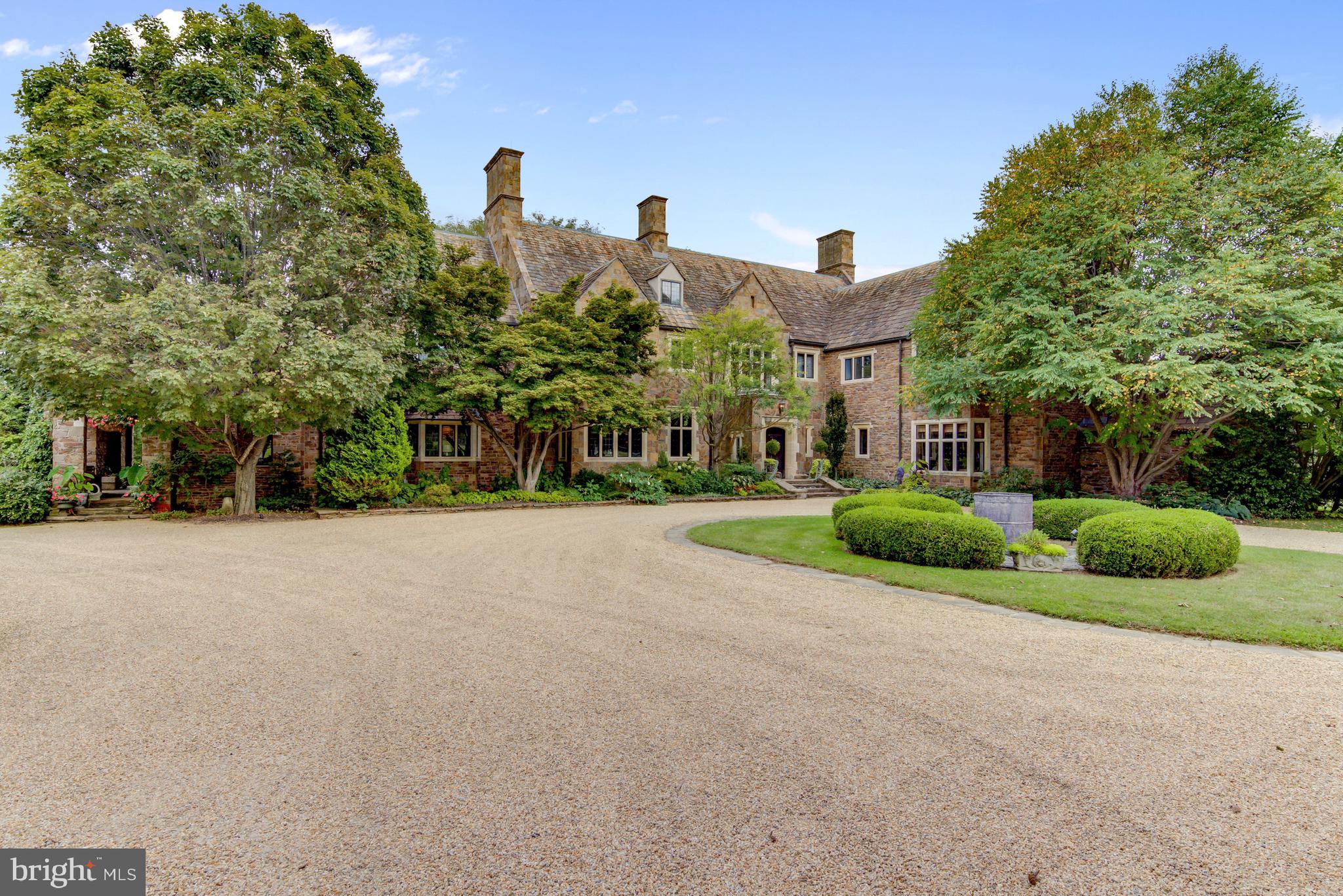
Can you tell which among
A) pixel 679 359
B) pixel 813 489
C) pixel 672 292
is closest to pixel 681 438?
pixel 679 359

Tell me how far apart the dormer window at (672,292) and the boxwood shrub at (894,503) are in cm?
1501

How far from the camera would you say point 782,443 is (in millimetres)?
26406

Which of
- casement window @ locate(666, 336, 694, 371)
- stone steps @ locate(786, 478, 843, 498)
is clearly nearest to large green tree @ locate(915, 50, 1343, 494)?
stone steps @ locate(786, 478, 843, 498)

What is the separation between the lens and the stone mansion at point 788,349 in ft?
67.6

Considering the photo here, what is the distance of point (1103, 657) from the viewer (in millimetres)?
5191

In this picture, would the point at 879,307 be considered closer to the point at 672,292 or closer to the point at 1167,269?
the point at 672,292

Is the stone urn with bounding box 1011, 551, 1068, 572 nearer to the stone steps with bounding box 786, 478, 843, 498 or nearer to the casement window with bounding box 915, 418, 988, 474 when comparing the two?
the stone steps with bounding box 786, 478, 843, 498

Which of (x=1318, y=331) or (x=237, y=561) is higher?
(x=1318, y=331)

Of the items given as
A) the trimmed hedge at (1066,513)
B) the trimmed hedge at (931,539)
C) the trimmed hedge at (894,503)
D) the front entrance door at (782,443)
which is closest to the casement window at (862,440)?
the front entrance door at (782,443)

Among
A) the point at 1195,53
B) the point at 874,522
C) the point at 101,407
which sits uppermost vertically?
the point at 1195,53

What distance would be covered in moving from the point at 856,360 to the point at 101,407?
75.5ft

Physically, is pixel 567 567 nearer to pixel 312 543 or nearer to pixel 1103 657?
pixel 312 543

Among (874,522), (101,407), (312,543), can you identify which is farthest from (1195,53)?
(101,407)

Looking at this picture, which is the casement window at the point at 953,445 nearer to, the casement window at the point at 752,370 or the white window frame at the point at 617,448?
the casement window at the point at 752,370
